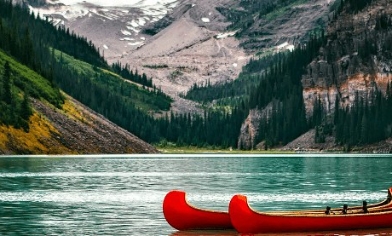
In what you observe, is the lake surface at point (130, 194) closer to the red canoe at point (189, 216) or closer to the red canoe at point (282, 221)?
the red canoe at point (189, 216)

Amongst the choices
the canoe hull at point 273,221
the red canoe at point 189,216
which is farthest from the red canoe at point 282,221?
the red canoe at point 189,216

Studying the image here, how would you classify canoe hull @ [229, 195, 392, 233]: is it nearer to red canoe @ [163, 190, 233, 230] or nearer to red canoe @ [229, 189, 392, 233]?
red canoe @ [229, 189, 392, 233]

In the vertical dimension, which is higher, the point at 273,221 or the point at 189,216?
the point at 273,221

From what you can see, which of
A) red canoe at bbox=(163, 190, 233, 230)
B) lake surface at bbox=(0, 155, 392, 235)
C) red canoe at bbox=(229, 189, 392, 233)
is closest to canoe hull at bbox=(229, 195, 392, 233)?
red canoe at bbox=(229, 189, 392, 233)

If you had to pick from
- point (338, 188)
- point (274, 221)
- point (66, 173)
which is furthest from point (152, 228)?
point (66, 173)

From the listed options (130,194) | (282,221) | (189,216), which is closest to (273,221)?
(282,221)

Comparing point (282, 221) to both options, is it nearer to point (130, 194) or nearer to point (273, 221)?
point (273, 221)

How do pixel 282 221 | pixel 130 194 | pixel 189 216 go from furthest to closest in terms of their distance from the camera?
pixel 130 194 → pixel 189 216 → pixel 282 221

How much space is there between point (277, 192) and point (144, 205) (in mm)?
24827

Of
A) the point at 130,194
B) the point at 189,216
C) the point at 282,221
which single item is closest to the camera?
the point at 282,221

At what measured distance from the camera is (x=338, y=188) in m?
120

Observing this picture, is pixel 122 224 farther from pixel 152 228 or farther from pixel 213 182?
pixel 213 182

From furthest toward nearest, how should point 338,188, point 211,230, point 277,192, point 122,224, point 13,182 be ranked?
1. point 13,182
2. point 338,188
3. point 277,192
4. point 122,224
5. point 211,230

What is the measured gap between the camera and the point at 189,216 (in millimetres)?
69188
